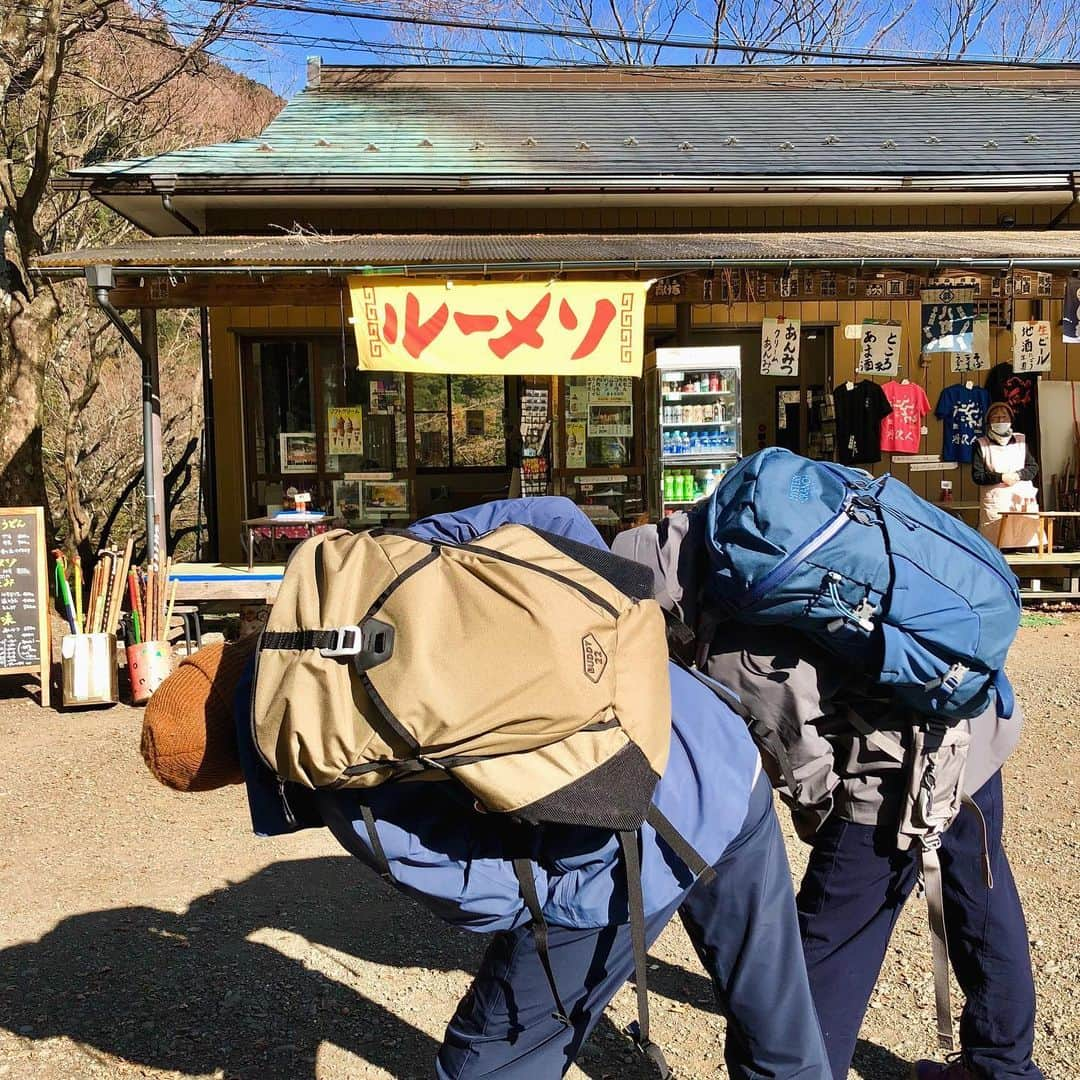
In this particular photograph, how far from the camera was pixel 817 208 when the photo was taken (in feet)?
33.9

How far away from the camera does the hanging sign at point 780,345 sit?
888 centimetres

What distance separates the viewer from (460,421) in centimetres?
1141

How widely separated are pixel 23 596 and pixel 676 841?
20.7ft

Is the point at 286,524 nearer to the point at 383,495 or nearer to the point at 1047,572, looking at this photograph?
the point at 383,495

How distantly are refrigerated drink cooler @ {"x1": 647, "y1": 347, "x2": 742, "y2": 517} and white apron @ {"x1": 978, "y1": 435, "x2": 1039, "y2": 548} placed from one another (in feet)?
8.31

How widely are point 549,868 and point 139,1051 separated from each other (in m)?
2.00

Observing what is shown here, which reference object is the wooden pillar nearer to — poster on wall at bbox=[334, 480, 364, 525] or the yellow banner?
the yellow banner

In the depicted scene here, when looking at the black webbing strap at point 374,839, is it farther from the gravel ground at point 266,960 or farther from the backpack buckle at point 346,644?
the gravel ground at point 266,960

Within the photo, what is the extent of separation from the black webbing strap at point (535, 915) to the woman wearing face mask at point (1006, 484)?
28.2 feet

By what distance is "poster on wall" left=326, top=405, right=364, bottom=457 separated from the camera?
10.8 m

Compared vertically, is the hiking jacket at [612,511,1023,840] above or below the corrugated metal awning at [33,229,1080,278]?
below

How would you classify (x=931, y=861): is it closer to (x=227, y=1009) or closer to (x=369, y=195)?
(x=227, y=1009)

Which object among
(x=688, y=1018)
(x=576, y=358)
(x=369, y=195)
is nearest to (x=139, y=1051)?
(x=688, y=1018)

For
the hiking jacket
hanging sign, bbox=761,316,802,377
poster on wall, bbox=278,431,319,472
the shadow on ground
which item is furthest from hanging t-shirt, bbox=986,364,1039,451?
the hiking jacket
